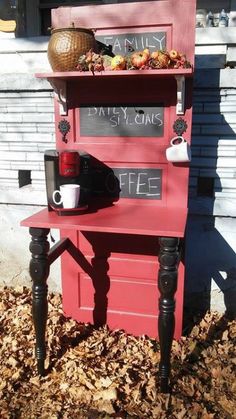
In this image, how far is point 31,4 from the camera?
5.01m

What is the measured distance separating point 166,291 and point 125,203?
3.20ft

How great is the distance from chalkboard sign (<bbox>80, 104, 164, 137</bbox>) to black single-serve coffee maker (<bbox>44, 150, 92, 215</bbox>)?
12.0 inches

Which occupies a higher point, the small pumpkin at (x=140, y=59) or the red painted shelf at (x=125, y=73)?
the small pumpkin at (x=140, y=59)

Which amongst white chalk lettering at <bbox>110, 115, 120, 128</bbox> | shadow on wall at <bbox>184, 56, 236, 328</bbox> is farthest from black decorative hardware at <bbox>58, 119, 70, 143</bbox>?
shadow on wall at <bbox>184, 56, 236, 328</bbox>

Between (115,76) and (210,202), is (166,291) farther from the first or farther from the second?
Answer: (115,76)

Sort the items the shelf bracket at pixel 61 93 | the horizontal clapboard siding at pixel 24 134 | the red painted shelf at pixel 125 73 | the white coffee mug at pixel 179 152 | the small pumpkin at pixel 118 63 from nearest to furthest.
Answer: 1. the red painted shelf at pixel 125 73
2. the small pumpkin at pixel 118 63
3. the white coffee mug at pixel 179 152
4. the shelf bracket at pixel 61 93
5. the horizontal clapboard siding at pixel 24 134

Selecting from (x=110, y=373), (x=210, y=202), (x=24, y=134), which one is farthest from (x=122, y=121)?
(x=110, y=373)

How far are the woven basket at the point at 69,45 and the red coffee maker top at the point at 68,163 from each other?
64cm

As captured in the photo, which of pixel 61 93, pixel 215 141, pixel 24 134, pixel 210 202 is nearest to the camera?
pixel 61 93

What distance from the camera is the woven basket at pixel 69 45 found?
276cm

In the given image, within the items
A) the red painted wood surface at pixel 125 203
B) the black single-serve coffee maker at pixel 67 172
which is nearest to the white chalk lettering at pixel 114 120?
the red painted wood surface at pixel 125 203

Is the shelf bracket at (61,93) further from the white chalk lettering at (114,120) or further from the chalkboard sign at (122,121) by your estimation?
the white chalk lettering at (114,120)

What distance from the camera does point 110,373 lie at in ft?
10.2

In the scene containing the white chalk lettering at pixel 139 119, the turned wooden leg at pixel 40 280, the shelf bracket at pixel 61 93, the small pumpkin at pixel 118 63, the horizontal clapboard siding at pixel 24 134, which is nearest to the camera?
the small pumpkin at pixel 118 63
